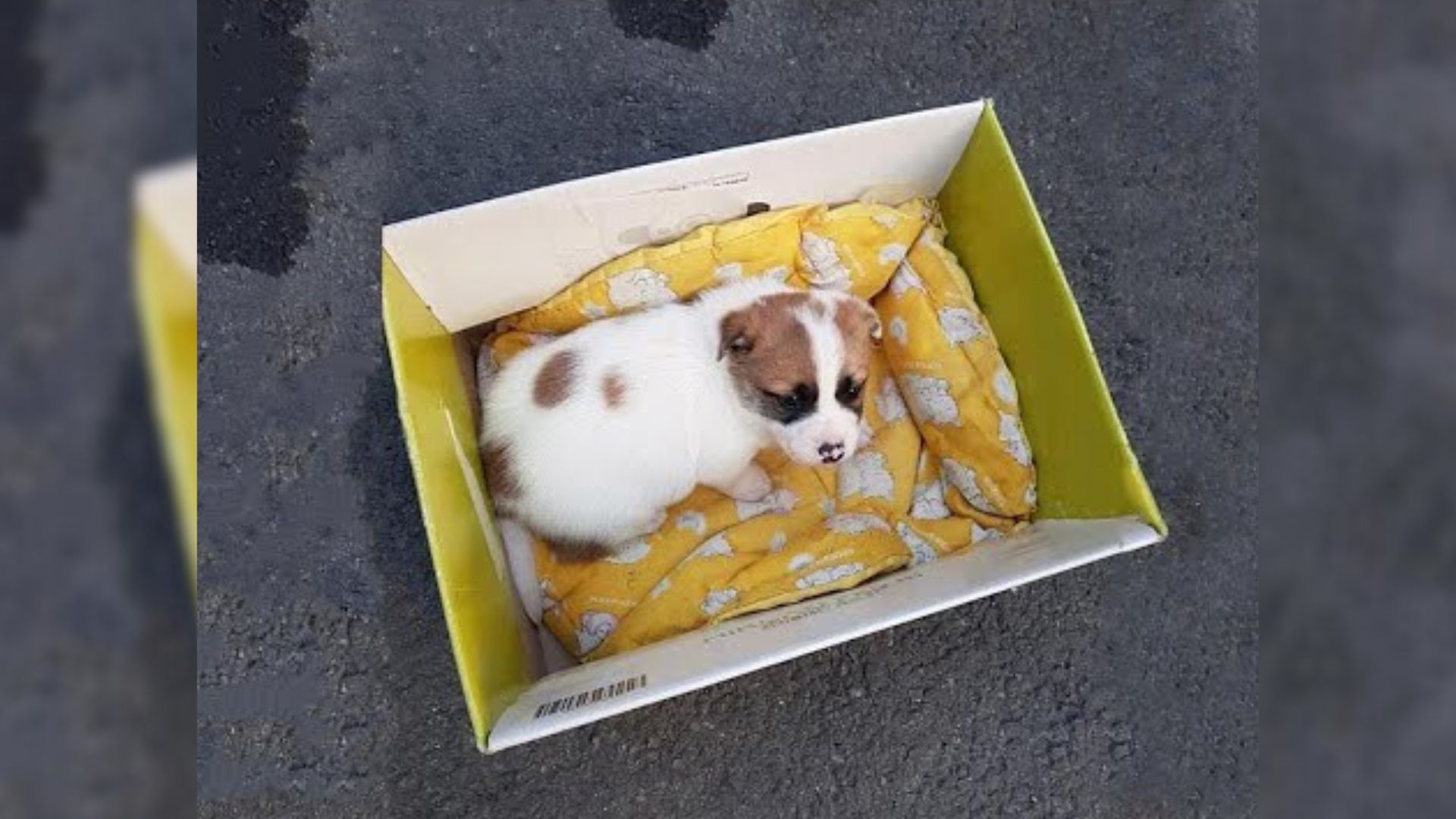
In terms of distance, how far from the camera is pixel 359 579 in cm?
262

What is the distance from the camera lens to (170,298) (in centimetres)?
111

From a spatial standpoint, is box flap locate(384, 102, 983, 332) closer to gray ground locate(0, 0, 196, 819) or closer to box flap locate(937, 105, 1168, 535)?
box flap locate(937, 105, 1168, 535)

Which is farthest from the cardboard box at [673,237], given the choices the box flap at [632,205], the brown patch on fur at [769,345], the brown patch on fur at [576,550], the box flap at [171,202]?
the box flap at [171,202]

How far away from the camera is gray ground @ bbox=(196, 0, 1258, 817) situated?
2578mm

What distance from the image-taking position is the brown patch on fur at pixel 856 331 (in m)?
2.24

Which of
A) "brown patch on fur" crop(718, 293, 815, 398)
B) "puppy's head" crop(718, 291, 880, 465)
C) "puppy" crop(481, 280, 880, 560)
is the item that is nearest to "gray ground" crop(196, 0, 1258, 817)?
"puppy" crop(481, 280, 880, 560)

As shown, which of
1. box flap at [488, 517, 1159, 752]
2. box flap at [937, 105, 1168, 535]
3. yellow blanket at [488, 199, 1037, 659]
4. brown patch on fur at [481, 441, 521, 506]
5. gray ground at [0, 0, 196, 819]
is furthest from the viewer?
yellow blanket at [488, 199, 1037, 659]

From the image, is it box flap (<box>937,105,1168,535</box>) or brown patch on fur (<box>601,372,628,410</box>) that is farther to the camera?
brown patch on fur (<box>601,372,628,410</box>)

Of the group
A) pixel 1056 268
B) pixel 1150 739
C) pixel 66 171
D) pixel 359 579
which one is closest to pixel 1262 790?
pixel 1150 739

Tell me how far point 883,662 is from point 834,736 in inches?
8.3

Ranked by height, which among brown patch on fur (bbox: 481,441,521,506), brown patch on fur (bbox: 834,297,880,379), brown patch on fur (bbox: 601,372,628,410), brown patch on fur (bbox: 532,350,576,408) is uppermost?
brown patch on fur (bbox: 834,297,880,379)

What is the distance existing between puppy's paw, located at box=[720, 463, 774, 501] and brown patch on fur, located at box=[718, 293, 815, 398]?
341 mm

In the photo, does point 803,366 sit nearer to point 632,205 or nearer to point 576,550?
point 632,205

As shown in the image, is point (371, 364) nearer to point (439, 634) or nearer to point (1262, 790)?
point (439, 634)
